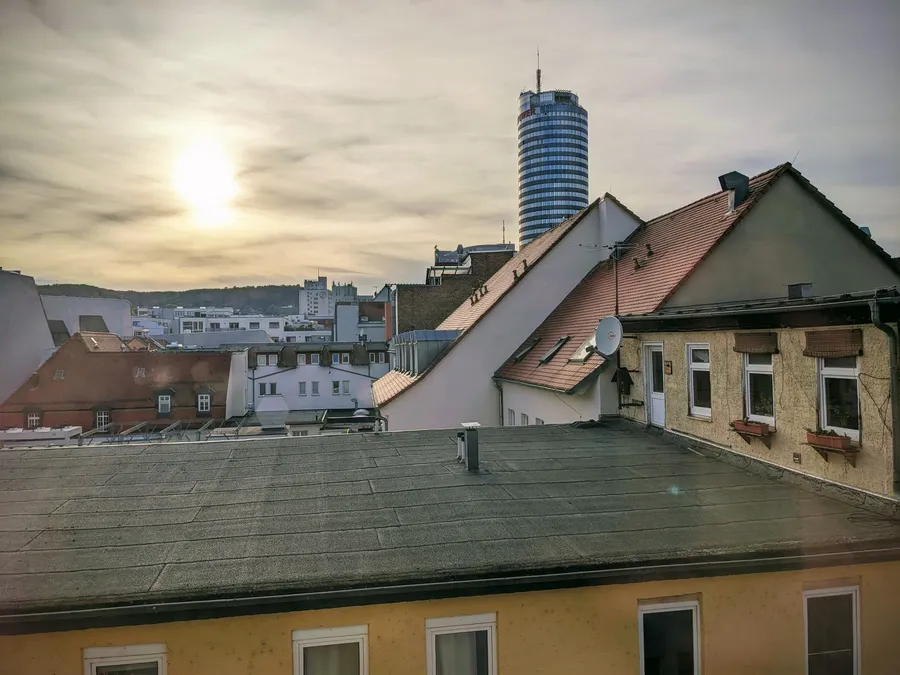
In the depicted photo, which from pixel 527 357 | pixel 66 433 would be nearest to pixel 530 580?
pixel 527 357

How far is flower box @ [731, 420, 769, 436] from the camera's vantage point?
9156 mm

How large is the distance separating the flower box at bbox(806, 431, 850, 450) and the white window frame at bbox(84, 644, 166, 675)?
321 inches

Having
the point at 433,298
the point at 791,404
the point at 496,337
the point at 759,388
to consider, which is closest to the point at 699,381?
the point at 759,388

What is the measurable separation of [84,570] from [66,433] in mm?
29486


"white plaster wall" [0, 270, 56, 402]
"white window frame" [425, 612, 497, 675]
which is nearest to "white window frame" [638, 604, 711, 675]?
"white window frame" [425, 612, 497, 675]

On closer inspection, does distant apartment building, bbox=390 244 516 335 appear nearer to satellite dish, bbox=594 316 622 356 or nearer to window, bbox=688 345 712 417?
satellite dish, bbox=594 316 622 356

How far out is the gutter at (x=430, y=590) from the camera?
5324 mm

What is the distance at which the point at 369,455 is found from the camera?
1024cm

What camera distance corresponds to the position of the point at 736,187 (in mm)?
15086

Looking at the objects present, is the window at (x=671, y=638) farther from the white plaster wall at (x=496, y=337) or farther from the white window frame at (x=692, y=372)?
the white plaster wall at (x=496, y=337)

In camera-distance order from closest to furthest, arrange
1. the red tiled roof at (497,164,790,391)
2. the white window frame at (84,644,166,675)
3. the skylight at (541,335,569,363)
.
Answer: the white window frame at (84,644,166,675), the red tiled roof at (497,164,790,391), the skylight at (541,335,569,363)

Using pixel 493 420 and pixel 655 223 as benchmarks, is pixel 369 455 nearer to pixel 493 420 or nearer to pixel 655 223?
pixel 493 420

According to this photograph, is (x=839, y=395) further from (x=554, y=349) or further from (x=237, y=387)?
(x=237, y=387)

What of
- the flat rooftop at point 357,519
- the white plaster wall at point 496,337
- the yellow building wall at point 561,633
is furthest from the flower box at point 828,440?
the white plaster wall at point 496,337
